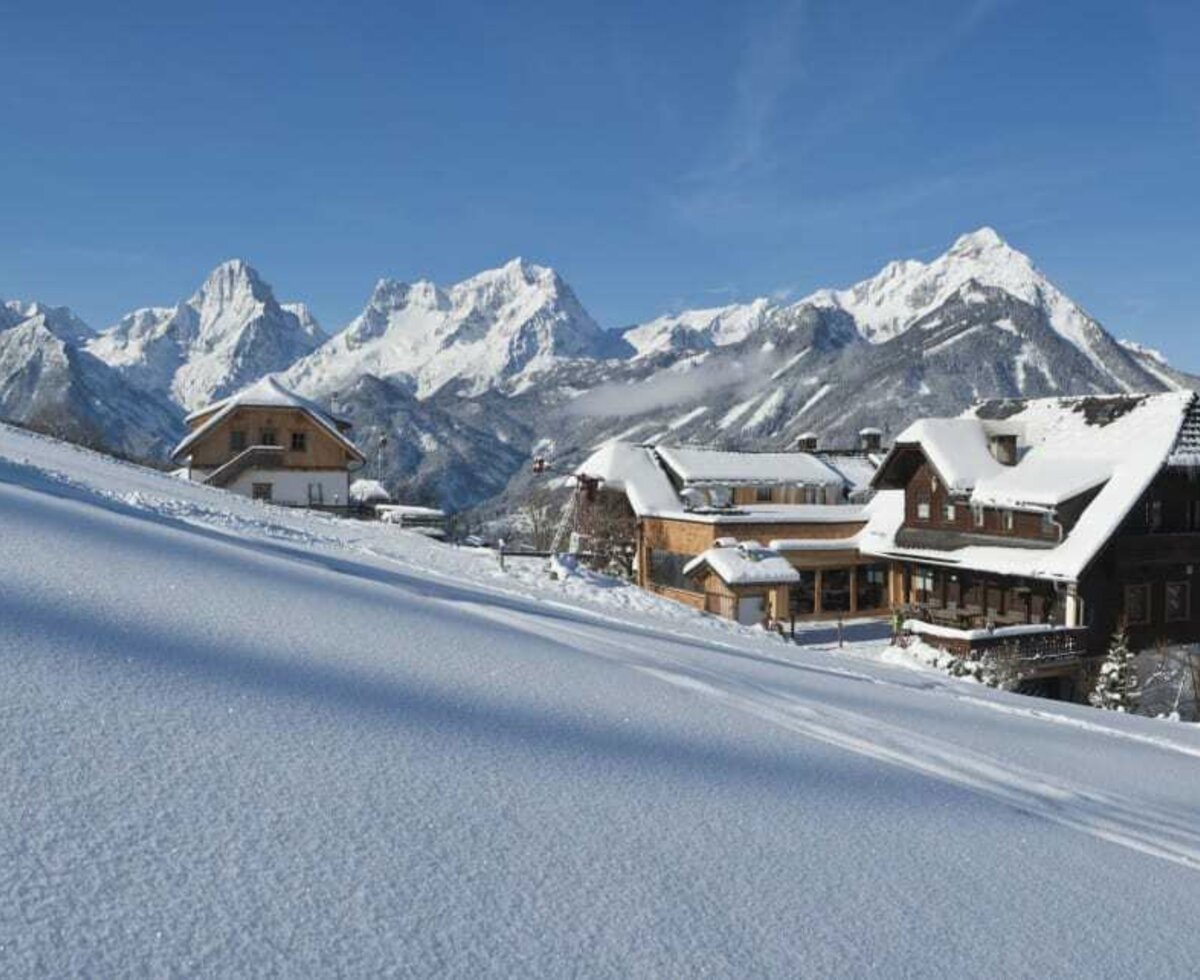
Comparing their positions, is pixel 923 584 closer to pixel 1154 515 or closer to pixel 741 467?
pixel 1154 515

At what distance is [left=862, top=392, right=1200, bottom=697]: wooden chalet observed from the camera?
2439 centimetres

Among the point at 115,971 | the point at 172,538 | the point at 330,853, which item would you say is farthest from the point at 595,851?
the point at 172,538

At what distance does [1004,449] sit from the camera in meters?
29.1

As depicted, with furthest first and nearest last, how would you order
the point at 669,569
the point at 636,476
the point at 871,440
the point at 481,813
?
the point at 871,440
the point at 636,476
the point at 669,569
the point at 481,813

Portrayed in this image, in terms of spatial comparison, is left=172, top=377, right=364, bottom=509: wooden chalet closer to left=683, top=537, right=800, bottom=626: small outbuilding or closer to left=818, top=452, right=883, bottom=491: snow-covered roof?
left=683, top=537, right=800, bottom=626: small outbuilding

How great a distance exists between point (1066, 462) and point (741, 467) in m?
14.7

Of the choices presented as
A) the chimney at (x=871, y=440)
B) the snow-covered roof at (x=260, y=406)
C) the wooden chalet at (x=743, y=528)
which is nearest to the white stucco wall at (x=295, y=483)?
the snow-covered roof at (x=260, y=406)

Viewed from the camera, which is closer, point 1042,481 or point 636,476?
point 1042,481

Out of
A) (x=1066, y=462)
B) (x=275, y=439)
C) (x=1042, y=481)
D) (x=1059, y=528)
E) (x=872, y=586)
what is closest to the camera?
(x=1059, y=528)

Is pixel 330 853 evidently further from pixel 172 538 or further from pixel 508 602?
pixel 508 602

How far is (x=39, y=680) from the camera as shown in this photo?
13.8 ft

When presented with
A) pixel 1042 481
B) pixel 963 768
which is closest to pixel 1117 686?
pixel 1042 481

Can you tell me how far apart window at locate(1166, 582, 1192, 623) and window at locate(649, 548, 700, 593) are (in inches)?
626

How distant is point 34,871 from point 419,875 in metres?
1.25
